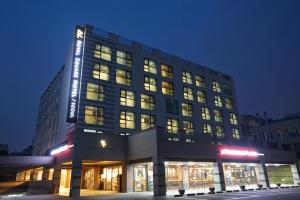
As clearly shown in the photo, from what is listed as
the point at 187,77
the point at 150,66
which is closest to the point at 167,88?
the point at 150,66

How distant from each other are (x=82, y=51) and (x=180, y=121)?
20698mm

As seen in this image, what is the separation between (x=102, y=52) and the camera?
38.1 meters

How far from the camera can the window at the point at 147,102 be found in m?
39.8

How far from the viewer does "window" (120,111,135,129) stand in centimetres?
3606

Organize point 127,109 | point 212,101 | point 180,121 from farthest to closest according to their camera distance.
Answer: point 212,101 < point 180,121 < point 127,109

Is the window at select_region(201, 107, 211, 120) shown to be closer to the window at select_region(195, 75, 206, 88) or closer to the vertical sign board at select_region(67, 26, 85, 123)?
the window at select_region(195, 75, 206, 88)

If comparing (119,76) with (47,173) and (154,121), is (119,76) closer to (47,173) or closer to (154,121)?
(154,121)

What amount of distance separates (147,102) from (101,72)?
30.0 feet

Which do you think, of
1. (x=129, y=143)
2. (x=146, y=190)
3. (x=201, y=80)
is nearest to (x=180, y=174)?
(x=146, y=190)

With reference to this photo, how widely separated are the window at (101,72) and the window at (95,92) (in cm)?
158

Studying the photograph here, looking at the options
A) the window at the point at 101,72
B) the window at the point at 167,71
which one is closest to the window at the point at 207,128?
the window at the point at 167,71

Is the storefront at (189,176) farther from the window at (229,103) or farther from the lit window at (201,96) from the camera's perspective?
the window at (229,103)

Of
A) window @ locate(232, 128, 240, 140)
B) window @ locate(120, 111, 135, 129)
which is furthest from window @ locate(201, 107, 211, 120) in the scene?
window @ locate(120, 111, 135, 129)

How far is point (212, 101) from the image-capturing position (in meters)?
50.3
